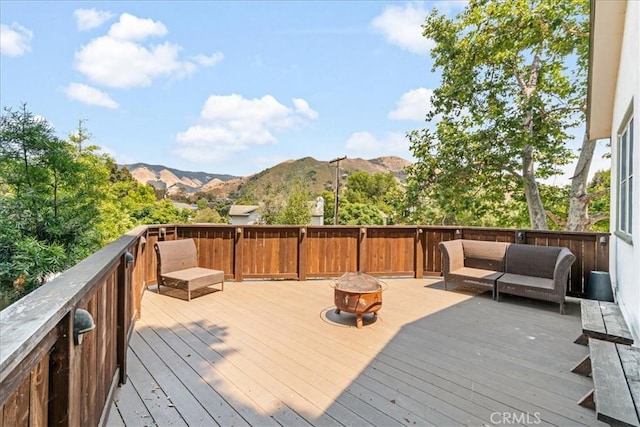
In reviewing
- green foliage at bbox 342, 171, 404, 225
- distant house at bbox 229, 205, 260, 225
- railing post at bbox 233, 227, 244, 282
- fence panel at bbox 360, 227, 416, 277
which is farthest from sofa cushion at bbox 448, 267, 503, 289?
distant house at bbox 229, 205, 260, 225

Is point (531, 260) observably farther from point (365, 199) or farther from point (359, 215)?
point (365, 199)

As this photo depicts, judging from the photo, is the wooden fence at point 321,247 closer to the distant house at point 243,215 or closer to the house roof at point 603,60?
the house roof at point 603,60

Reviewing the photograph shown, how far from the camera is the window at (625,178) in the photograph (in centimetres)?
319

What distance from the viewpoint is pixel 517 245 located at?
17.6 feet

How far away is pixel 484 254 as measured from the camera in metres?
5.67

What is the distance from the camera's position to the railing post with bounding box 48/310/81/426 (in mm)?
1168

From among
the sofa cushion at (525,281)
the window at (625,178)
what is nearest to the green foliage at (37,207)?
the sofa cushion at (525,281)

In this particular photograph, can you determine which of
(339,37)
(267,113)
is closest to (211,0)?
(339,37)

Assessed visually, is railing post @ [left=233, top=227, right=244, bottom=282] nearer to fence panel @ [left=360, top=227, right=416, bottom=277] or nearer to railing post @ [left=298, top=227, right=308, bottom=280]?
railing post @ [left=298, top=227, right=308, bottom=280]

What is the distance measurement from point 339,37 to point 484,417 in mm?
11109

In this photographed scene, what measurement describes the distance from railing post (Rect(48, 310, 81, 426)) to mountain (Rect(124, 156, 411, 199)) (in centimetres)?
4374

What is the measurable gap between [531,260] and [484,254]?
698mm

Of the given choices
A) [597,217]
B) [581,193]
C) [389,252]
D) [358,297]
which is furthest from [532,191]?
[358,297]
